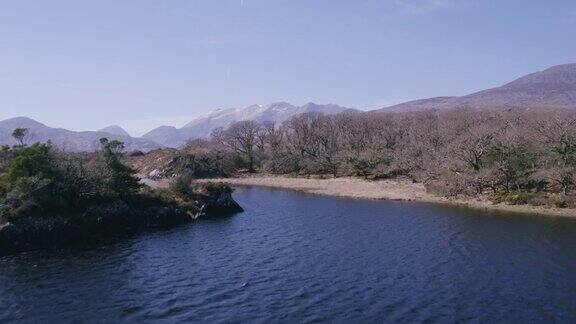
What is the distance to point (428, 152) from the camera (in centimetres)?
8269

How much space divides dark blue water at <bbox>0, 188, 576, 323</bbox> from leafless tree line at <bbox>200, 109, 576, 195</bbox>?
13744 millimetres

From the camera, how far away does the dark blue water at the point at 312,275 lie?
82.5 feet

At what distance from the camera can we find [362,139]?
112 m

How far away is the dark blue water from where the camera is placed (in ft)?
82.5

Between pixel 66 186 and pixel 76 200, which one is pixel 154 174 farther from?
pixel 66 186

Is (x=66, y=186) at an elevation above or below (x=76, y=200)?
above

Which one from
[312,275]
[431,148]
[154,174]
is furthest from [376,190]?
[154,174]

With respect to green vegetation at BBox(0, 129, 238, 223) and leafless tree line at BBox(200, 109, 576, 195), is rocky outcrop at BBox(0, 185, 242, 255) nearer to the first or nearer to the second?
green vegetation at BBox(0, 129, 238, 223)

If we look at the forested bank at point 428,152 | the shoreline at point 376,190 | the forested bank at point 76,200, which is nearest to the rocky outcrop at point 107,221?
the forested bank at point 76,200

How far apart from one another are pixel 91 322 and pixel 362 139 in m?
93.6

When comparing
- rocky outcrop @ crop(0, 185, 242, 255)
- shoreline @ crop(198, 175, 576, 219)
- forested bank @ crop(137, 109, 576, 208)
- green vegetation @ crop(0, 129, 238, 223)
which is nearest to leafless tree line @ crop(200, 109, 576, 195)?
forested bank @ crop(137, 109, 576, 208)

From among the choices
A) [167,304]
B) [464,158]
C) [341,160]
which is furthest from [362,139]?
[167,304]

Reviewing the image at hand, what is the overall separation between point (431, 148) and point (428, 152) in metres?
1.02

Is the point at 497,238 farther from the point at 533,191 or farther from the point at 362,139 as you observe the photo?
the point at 362,139
